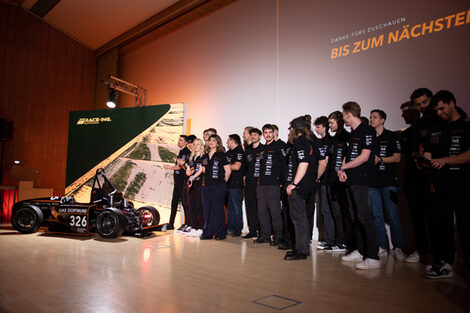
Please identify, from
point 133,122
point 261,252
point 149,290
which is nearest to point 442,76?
point 261,252

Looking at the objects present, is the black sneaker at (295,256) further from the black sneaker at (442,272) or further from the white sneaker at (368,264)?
the black sneaker at (442,272)

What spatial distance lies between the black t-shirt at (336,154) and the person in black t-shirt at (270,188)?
662 millimetres

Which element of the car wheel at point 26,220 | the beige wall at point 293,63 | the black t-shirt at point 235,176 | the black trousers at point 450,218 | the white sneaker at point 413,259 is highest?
the beige wall at point 293,63

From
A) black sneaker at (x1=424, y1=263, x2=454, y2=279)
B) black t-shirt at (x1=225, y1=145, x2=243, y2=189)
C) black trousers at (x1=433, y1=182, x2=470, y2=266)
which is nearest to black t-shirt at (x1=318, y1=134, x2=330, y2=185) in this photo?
black t-shirt at (x1=225, y1=145, x2=243, y2=189)

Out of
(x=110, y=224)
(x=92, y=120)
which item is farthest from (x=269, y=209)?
(x=92, y=120)

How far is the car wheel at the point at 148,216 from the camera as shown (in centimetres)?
520

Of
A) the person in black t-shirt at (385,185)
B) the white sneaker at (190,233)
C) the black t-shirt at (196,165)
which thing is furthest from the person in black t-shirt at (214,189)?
the person in black t-shirt at (385,185)

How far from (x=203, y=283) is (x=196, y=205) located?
8.89 feet

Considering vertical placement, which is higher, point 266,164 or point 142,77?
point 142,77

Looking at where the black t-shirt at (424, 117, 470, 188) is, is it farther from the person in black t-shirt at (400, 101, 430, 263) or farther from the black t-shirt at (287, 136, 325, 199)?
the black t-shirt at (287, 136, 325, 199)

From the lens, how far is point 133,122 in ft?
23.2

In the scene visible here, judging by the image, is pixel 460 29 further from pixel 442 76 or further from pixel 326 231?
pixel 326 231

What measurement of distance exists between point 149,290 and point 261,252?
182 centimetres

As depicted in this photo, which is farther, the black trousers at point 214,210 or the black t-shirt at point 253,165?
the black t-shirt at point 253,165
